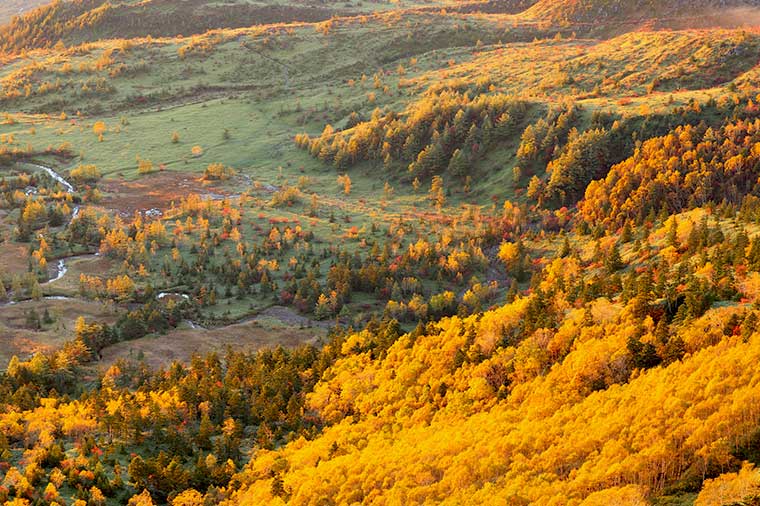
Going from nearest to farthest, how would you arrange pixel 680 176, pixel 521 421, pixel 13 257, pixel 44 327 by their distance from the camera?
pixel 521 421, pixel 44 327, pixel 680 176, pixel 13 257

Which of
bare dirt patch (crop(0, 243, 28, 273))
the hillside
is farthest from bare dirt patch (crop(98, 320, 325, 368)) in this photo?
bare dirt patch (crop(0, 243, 28, 273))

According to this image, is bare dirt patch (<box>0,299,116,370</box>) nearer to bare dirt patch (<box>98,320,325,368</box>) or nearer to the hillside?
the hillside

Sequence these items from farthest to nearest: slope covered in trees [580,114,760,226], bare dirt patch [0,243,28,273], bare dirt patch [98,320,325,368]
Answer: bare dirt patch [0,243,28,273]
slope covered in trees [580,114,760,226]
bare dirt patch [98,320,325,368]

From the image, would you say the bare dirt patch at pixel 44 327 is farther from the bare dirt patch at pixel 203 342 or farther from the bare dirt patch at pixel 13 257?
the bare dirt patch at pixel 13 257

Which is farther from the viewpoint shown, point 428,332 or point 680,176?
point 680,176

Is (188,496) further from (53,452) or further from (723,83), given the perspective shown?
(723,83)

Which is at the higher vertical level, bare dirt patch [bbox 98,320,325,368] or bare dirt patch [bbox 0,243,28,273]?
bare dirt patch [bbox 0,243,28,273]

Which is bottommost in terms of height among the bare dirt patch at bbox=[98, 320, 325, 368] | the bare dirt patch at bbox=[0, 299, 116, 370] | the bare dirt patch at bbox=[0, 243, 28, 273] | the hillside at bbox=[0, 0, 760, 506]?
the bare dirt patch at bbox=[98, 320, 325, 368]

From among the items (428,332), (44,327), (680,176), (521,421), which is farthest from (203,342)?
(680,176)

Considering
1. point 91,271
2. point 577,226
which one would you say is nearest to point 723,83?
point 577,226

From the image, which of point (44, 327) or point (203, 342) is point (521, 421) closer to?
point (203, 342)

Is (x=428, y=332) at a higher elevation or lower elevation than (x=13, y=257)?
higher

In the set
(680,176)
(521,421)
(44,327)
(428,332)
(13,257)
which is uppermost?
(521,421)

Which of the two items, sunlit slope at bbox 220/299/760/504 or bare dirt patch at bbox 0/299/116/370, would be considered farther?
bare dirt patch at bbox 0/299/116/370
